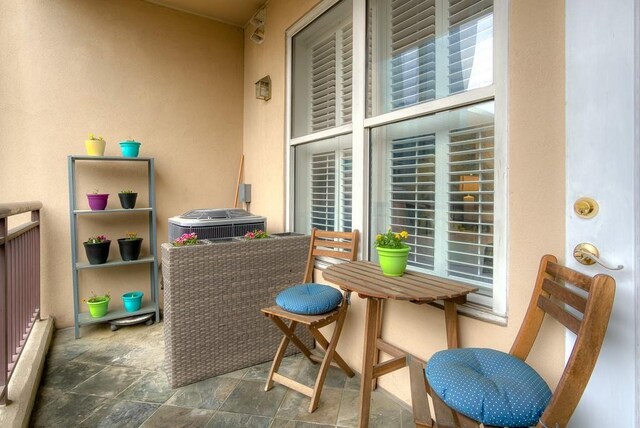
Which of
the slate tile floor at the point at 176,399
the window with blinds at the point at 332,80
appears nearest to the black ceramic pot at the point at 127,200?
the slate tile floor at the point at 176,399

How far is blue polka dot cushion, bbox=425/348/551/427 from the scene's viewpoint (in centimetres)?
95

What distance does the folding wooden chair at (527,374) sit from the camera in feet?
2.71

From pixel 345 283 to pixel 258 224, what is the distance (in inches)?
56.9

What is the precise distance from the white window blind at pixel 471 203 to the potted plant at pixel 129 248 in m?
2.73

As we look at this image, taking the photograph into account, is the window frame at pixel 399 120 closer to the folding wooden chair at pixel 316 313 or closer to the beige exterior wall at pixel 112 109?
the folding wooden chair at pixel 316 313

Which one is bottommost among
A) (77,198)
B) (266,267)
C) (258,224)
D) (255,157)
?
(266,267)

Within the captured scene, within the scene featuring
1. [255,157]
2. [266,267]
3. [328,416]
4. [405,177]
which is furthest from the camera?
[255,157]

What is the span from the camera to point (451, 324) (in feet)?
5.09

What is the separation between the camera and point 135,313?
3.11 m

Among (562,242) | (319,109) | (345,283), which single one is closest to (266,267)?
(345,283)

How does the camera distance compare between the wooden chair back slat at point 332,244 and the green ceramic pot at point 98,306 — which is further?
the green ceramic pot at point 98,306

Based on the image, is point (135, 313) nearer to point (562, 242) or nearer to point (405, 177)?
point (405, 177)

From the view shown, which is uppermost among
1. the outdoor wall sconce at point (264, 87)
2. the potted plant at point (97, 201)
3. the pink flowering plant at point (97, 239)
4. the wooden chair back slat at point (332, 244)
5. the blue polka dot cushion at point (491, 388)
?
the outdoor wall sconce at point (264, 87)

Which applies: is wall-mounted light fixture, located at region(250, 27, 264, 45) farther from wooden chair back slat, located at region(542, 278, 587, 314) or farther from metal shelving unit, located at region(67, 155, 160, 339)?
wooden chair back slat, located at region(542, 278, 587, 314)
